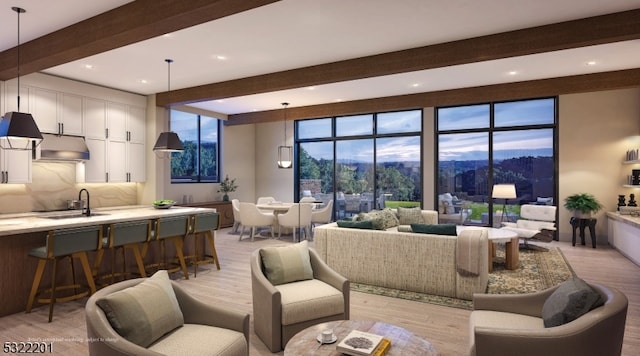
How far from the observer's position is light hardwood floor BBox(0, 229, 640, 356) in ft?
10.2

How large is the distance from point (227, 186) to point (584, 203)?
27.7 feet

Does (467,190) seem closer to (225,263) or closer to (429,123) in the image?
(429,123)

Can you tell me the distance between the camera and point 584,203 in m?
7.19

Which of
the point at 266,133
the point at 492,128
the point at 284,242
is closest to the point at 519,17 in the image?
the point at 492,128

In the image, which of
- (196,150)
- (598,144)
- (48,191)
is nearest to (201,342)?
(48,191)

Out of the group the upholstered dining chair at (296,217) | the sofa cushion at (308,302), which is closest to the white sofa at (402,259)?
the sofa cushion at (308,302)

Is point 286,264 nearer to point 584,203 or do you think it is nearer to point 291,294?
→ point 291,294

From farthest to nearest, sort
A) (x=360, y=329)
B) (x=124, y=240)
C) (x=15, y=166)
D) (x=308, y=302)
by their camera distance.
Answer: (x=15, y=166) → (x=124, y=240) → (x=308, y=302) → (x=360, y=329)

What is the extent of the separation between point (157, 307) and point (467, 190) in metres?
8.02

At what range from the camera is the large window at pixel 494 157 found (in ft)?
26.4

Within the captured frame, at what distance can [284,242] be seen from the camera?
25.5ft

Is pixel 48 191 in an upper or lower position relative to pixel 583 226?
upper

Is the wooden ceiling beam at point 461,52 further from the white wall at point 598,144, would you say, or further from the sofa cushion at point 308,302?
the white wall at point 598,144

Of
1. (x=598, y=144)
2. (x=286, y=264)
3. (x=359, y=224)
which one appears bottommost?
(x=286, y=264)
